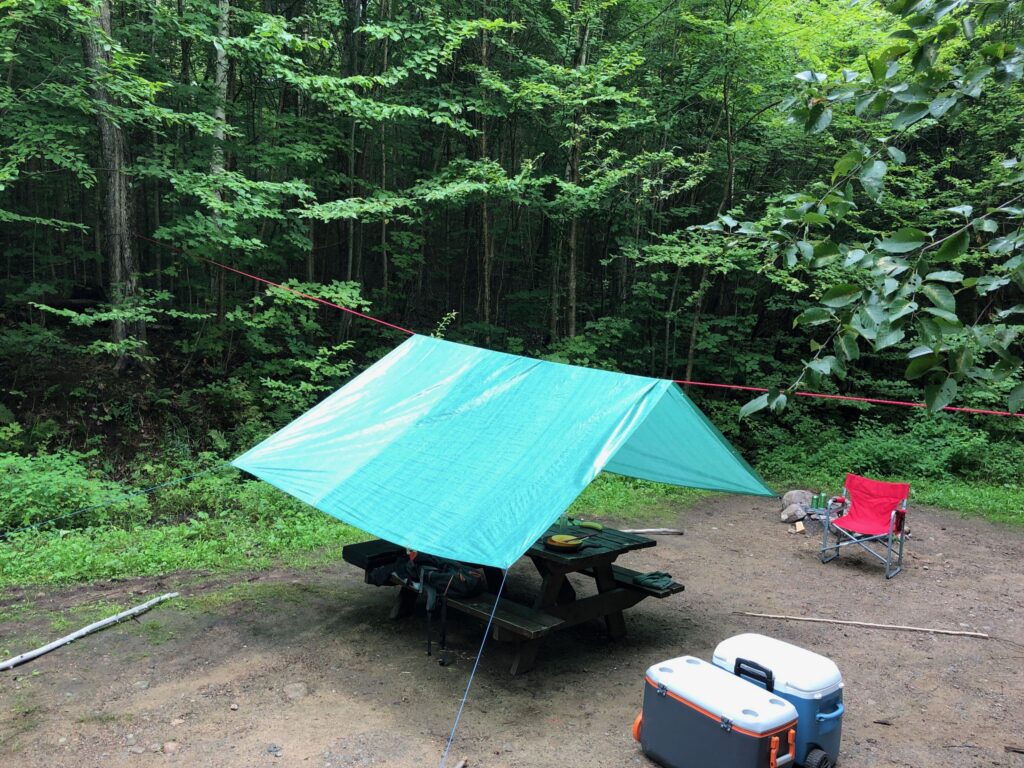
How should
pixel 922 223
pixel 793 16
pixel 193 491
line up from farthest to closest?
pixel 922 223 → pixel 793 16 → pixel 193 491

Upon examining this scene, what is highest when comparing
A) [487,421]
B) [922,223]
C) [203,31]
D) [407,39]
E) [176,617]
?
[407,39]

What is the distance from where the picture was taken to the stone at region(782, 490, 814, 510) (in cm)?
699

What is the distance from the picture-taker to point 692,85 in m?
9.72

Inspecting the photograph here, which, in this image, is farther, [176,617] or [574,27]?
[574,27]

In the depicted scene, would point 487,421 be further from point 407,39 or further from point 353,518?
point 407,39

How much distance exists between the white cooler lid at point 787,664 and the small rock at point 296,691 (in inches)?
75.7

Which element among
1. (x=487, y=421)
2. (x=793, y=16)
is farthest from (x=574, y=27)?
(x=487, y=421)

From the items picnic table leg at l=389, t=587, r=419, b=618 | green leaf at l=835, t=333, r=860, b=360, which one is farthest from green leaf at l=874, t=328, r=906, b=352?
picnic table leg at l=389, t=587, r=419, b=618

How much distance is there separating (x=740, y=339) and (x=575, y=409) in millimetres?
7538

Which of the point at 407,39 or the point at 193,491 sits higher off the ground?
the point at 407,39

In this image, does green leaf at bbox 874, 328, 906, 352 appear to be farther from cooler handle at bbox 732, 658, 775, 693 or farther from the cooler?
cooler handle at bbox 732, 658, 775, 693

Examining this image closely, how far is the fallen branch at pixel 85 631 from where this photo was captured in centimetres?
340

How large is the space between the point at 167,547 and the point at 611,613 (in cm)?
332

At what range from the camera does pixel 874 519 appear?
18.2ft
